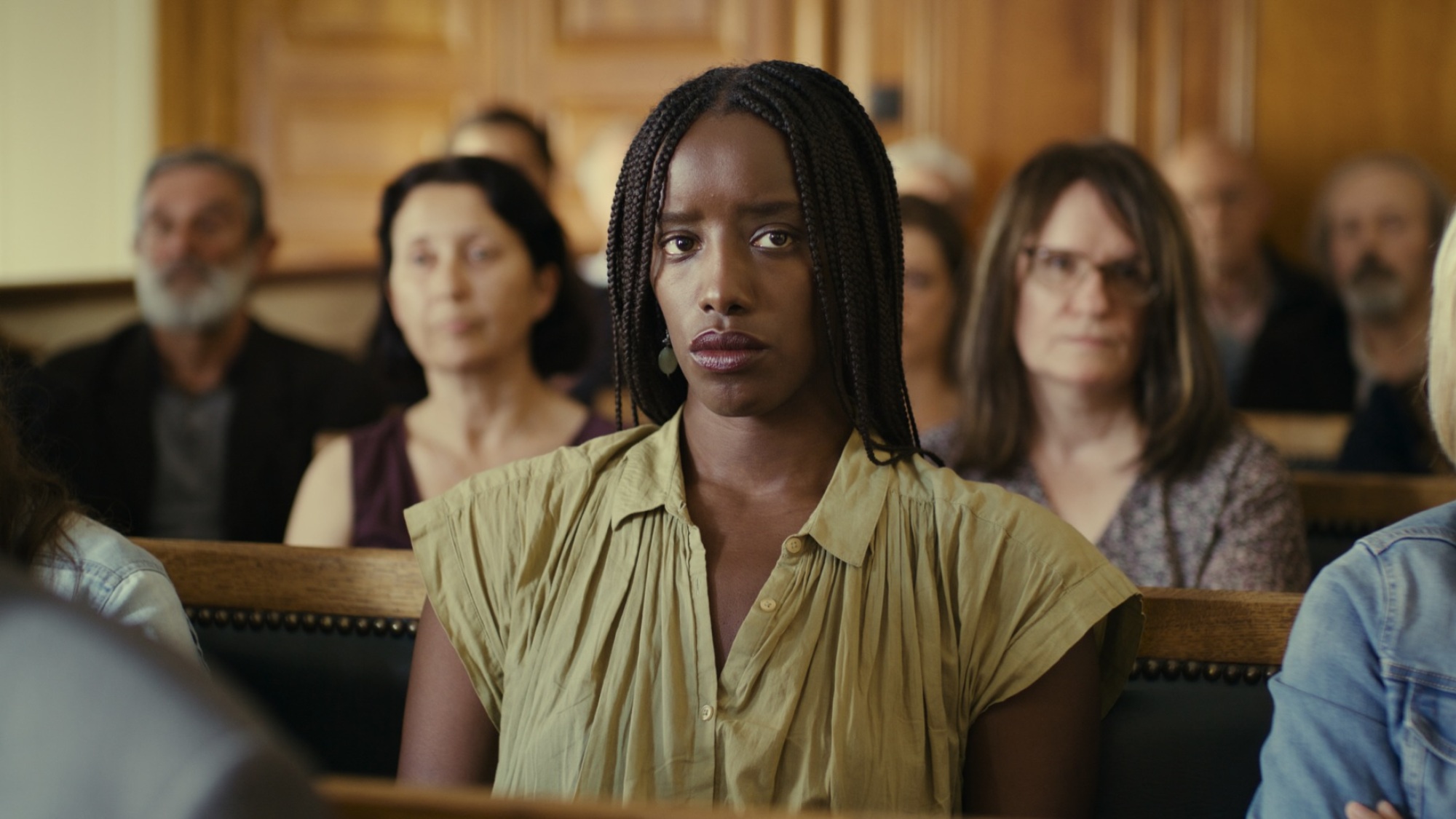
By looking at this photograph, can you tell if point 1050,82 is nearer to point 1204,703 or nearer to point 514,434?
point 514,434

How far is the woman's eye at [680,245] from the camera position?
1.19 m

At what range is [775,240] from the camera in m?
1.17

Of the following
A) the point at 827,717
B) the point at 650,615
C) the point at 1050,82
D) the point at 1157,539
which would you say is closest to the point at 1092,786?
the point at 827,717

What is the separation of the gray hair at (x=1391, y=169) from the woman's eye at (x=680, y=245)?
3315 millimetres

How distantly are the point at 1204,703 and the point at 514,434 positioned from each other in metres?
1.24

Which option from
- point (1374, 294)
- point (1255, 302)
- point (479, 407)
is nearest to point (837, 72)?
point (1255, 302)

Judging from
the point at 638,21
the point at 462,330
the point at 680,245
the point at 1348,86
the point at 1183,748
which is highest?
the point at 638,21

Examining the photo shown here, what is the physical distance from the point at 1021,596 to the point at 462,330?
1.25 m

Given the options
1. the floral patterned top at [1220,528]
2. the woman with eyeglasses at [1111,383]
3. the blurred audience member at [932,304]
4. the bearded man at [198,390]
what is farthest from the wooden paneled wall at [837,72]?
the floral patterned top at [1220,528]

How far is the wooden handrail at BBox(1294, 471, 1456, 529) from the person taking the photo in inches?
78.4

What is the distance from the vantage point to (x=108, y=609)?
1.23 meters

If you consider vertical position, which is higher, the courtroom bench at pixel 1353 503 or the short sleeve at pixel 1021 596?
the short sleeve at pixel 1021 596

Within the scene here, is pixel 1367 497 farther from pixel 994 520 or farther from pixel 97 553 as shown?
pixel 97 553

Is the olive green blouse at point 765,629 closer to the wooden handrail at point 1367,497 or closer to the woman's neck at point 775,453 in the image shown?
the woman's neck at point 775,453
